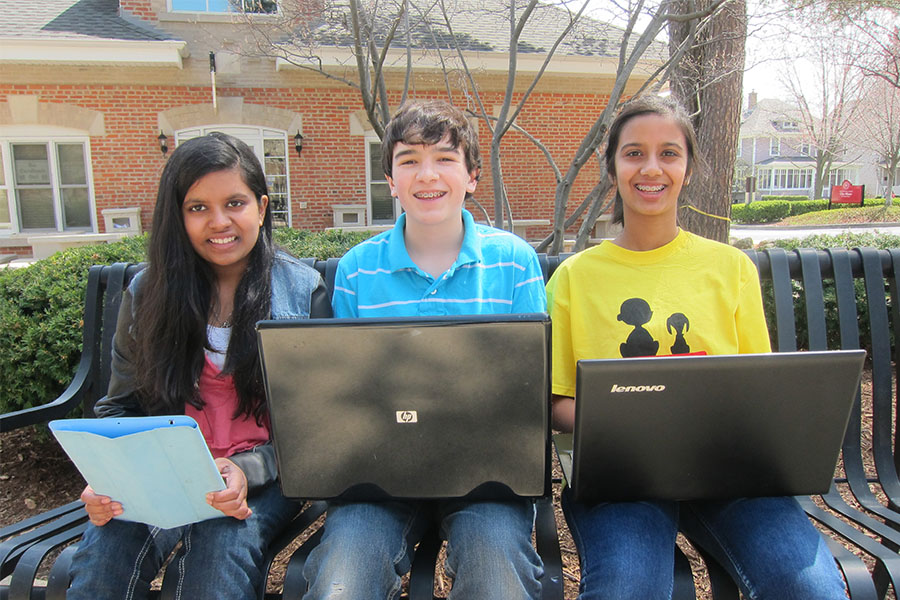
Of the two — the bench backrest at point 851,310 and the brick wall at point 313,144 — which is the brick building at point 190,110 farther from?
the bench backrest at point 851,310

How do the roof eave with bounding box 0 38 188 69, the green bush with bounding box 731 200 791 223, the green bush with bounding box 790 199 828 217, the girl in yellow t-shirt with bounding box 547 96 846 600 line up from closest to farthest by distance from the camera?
1. the girl in yellow t-shirt with bounding box 547 96 846 600
2. the roof eave with bounding box 0 38 188 69
3. the green bush with bounding box 731 200 791 223
4. the green bush with bounding box 790 199 828 217

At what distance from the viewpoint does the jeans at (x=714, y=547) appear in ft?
4.74

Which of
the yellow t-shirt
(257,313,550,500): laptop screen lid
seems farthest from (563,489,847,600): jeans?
the yellow t-shirt

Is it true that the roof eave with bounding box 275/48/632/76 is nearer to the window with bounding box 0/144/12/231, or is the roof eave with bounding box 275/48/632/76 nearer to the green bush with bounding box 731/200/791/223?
the window with bounding box 0/144/12/231

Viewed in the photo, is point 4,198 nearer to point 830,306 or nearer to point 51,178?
point 51,178

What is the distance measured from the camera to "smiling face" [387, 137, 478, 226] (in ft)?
6.01

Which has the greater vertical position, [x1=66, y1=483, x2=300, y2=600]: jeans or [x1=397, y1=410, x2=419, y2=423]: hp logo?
[x1=397, y1=410, x2=419, y2=423]: hp logo

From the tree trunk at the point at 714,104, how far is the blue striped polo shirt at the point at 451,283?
8.40 ft

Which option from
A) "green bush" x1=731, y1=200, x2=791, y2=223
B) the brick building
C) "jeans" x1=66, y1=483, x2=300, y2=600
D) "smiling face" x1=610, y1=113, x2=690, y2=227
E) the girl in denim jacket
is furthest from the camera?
"green bush" x1=731, y1=200, x2=791, y2=223

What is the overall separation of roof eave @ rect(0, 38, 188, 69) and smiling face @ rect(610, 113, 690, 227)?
9.27 m

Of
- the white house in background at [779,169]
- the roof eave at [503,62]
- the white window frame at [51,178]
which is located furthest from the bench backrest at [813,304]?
the white house in background at [779,169]

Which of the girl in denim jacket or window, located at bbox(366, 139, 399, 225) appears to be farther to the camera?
window, located at bbox(366, 139, 399, 225)

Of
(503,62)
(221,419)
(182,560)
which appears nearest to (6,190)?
(503,62)

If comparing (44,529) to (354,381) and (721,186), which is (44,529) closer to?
(354,381)
